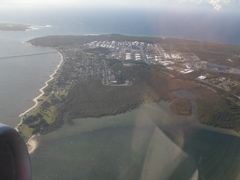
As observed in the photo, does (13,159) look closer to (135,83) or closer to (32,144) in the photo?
(32,144)

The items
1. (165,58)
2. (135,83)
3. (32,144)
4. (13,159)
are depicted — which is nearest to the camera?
(13,159)

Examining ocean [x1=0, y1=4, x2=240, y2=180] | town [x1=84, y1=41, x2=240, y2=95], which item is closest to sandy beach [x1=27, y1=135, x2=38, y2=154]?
ocean [x1=0, y1=4, x2=240, y2=180]

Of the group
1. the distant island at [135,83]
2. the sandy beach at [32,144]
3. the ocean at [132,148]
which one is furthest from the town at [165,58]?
the sandy beach at [32,144]

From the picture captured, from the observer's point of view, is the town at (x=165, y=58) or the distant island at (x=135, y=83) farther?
the town at (x=165, y=58)

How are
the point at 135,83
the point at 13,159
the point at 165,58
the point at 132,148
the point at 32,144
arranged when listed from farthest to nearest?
the point at 165,58
the point at 135,83
the point at 32,144
the point at 132,148
the point at 13,159

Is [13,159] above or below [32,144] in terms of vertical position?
above

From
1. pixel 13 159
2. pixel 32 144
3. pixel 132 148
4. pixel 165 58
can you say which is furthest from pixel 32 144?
pixel 165 58

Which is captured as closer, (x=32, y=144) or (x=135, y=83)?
(x=32, y=144)

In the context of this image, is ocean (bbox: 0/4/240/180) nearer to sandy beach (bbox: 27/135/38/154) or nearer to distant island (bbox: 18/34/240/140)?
sandy beach (bbox: 27/135/38/154)

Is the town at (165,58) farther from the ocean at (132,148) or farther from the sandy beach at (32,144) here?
the sandy beach at (32,144)

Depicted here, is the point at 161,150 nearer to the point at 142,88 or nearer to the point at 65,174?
the point at 65,174
